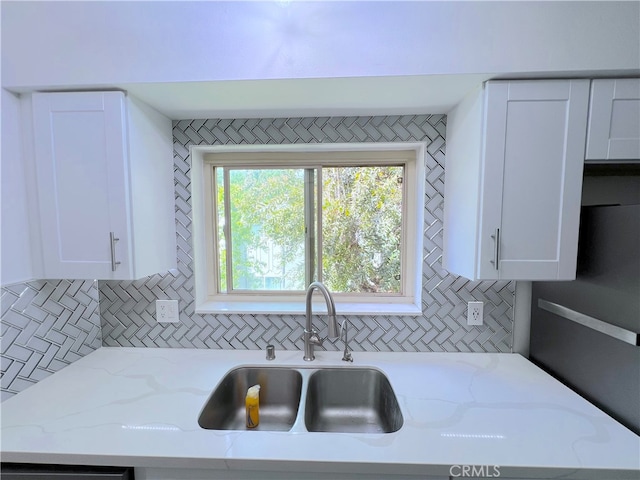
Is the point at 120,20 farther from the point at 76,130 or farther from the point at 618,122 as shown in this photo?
the point at 618,122

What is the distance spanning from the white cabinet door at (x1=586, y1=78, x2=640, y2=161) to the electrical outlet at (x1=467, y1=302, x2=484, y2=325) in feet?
2.53

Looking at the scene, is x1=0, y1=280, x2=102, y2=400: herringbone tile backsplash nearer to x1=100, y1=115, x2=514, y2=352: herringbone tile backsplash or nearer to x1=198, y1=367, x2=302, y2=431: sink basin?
x1=100, y1=115, x2=514, y2=352: herringbone tile backsplash

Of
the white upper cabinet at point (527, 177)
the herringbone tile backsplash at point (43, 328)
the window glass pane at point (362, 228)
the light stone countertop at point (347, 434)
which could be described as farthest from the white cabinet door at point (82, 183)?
the white upper cabinet at point (527, 177)

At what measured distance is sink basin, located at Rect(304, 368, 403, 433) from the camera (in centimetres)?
121

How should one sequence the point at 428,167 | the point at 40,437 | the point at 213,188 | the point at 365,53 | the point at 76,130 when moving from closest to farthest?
the point at 40,437
the point at 365,53
the point at 76,130
the point at 428,167
the point at 213,188

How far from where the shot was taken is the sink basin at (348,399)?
1208mm

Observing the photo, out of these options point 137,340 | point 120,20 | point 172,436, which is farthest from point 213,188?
point 172,436

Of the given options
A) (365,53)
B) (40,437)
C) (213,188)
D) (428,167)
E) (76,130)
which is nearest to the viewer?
(40,437)

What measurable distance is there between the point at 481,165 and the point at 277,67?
0.84 meters

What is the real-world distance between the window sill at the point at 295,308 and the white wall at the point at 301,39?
107cm

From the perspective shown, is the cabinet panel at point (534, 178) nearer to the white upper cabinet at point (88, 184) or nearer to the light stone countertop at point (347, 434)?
the light stone countertop at point (347, 434)

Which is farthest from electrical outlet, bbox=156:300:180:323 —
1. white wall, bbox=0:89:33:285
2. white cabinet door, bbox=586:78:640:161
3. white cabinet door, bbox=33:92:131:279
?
white cabinet door, bbox=586:78:640:161

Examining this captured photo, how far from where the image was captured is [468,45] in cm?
93

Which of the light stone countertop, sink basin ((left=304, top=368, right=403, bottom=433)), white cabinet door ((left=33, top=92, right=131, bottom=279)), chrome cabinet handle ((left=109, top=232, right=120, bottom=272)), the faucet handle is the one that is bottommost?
sink basin ((left=304, top=368, right=403, bottom=433))
